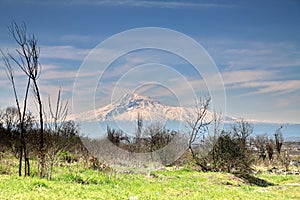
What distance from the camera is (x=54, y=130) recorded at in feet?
37.6

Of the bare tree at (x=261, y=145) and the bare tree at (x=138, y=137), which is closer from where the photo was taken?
the bare tree at (x=138, y=137)

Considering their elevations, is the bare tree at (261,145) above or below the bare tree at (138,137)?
below

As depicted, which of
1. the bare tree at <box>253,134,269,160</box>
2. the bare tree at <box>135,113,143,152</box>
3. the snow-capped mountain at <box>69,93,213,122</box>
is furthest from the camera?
the bare tree at <box>253,134,269,160</box>

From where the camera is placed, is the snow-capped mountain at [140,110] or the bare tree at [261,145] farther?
the bare tree at [261,145]

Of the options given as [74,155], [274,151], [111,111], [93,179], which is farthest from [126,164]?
[274,151]

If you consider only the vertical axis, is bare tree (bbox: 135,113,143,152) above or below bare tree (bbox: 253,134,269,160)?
Result: above

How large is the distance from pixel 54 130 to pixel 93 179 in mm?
2051

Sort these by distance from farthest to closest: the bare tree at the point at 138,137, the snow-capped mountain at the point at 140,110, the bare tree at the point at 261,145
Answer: the bare tree at the point at 261,145, the bare tree at the point at 138,137, the snow-capped mountain at the point at 140,110

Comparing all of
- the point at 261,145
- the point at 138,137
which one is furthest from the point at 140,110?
the point at 261,145

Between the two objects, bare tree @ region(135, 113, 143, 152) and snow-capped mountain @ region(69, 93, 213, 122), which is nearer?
snow-capped mountain @ region(69, 93, 213, 122)

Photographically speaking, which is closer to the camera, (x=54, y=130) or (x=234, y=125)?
(x=54, y=130)

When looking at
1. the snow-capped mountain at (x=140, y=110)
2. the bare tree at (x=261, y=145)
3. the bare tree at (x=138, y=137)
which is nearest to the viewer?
the snow-capped mountain at (x=140, y=110)

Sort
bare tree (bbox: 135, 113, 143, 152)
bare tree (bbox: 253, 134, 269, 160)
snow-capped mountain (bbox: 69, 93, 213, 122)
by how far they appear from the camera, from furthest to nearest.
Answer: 1. bare tree (bbox: 253, 134, 269, 160)
2. bare tree (bbox: 135, 113, 143, 152)
3. snow-capped mountain (bbox: 69, 93, 213, 122)

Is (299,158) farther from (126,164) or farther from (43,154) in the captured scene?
(43,154)
